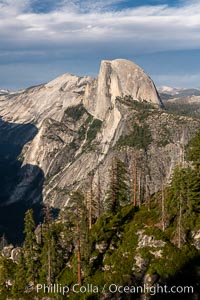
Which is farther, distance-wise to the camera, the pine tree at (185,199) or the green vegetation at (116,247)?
the pine tree at (185,199)

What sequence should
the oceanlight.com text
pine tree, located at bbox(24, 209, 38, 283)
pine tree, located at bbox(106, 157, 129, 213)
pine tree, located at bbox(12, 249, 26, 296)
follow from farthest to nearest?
pine tree, located at bbox(106, 157, 129, 213) < pine tree, located at bbox(24, 209, 38, 283) < pine tree, located at bbox(12, 249, 26, 296) < the oceanlight.com text

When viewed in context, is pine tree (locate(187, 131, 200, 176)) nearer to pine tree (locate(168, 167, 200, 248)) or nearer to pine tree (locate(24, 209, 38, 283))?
pine tree (locate(168, 167, 200, 248))

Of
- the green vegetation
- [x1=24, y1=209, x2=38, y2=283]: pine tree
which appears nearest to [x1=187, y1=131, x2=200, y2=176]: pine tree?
the green vegetation

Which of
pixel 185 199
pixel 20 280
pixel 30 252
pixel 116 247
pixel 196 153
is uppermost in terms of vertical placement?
pixel 196 153

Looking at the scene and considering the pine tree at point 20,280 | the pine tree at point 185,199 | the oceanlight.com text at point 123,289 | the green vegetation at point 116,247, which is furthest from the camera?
the pine tree at point 20,280

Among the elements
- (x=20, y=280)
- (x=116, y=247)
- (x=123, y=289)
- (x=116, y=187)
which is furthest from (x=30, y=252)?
(x=116, y=187)

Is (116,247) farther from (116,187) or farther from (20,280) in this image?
(20,280)

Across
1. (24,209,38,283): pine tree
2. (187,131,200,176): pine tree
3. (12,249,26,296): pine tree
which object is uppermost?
(187,131,200,176): pine tree

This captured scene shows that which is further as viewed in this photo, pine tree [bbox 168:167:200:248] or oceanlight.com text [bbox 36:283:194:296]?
pine tree [bbox 168:167:200:248]

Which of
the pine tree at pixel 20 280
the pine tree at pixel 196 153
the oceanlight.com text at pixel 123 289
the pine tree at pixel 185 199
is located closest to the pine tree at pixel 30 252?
the pine tree at pixel 20 280

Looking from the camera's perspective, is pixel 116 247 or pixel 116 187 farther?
pixel 116 187

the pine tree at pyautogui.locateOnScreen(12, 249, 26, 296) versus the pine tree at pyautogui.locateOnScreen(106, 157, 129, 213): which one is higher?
the pine tree at pyautogui.locateOnScreen(106, 157, 129, 213)

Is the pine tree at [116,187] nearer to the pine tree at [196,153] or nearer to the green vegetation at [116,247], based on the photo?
the green vegetation at [116,247]

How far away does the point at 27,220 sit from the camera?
256 ft
